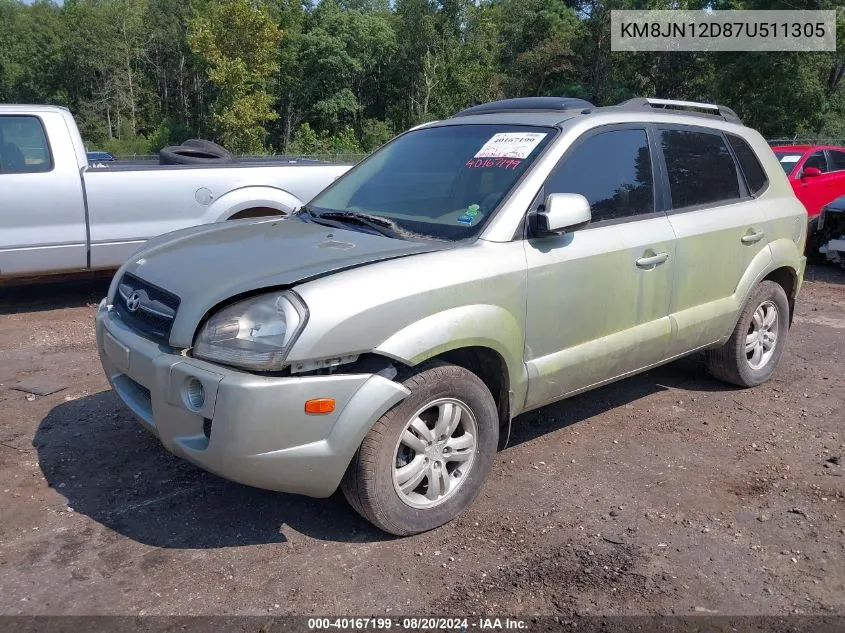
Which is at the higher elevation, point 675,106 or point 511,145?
point 675,106

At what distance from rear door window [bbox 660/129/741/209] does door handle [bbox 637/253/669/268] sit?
0.39m

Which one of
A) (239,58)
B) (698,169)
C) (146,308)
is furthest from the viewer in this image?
(239,58)

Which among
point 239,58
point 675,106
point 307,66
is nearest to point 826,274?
point 675,106

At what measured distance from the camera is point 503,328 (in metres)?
3.40

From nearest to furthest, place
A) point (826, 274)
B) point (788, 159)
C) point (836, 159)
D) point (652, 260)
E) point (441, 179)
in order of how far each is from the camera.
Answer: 1. point (441, 179)
2. point (652, 260)
3. point (826, 274)
4. point (788, 159)
5. point (836, 159)

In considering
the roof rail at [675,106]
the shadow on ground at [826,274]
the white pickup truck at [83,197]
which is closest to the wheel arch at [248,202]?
the white pickup truck at [83,197]

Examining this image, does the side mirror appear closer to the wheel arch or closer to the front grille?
the front grille

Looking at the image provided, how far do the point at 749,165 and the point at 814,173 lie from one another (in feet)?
25.7

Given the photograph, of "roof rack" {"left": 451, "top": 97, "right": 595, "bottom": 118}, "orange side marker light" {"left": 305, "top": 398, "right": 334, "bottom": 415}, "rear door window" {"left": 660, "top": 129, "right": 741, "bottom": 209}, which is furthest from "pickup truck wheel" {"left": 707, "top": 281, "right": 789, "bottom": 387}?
"orange side marker light" {"left": 305, "top": 398, "right": 334, "bottom": 415}

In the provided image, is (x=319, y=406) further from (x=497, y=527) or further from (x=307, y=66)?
(x=307, y=66)

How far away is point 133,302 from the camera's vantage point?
11.1 feet

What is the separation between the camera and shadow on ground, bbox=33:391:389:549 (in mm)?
3327

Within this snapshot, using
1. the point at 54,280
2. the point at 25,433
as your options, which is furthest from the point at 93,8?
the point at 25,433

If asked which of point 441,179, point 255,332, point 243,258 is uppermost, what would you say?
point 441,179
